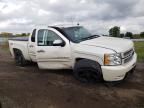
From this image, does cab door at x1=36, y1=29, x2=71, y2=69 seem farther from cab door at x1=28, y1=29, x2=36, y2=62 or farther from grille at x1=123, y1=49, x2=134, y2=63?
grille at x1=123, y1=49, x2=134, y2=63

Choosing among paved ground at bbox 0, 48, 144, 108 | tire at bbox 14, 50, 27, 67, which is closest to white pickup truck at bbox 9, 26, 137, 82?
paved ground at bbox 0, 48, 144, 108

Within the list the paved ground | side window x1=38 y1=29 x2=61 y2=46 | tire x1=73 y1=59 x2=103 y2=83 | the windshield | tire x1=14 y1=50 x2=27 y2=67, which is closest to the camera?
the paved ground

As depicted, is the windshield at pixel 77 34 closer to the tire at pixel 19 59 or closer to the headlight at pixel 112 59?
the headlight at pixel 112 59

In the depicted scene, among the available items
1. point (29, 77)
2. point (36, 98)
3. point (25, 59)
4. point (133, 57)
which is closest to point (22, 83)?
point (29, 77)

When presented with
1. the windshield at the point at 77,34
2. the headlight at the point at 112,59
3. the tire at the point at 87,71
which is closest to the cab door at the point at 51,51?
the windshield at the point at 77,34

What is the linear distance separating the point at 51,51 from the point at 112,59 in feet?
7.50

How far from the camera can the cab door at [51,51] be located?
29.3 feet

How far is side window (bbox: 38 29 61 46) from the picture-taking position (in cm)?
942

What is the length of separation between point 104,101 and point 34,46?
3.93 m

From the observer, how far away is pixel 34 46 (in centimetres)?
1013

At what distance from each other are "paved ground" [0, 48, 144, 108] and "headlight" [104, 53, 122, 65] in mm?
773

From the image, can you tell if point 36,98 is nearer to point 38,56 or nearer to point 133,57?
point 38,56

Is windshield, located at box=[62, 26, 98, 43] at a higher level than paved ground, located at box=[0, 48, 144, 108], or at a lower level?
higher

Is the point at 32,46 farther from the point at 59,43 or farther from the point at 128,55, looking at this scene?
the point at 128,55
